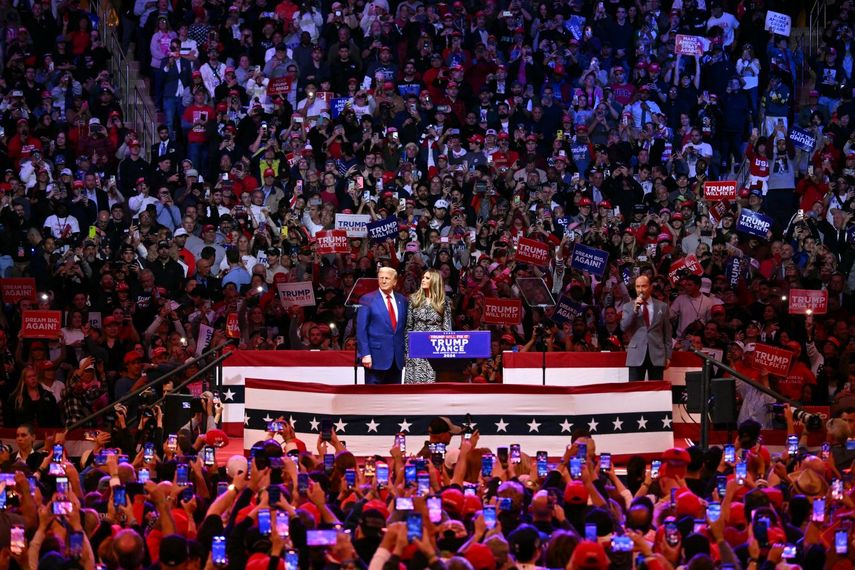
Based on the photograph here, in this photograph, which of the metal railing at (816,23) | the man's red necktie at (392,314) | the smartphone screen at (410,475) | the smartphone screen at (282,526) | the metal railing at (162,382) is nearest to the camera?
the smartphone screen at (282,526)

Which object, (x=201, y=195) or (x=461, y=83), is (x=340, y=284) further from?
(x=461, y=83)

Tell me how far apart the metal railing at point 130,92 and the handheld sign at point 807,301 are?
36.2 ft

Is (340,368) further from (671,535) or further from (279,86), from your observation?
(279,86)

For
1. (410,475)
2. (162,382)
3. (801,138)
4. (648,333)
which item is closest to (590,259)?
(648,333)

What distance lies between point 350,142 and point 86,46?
4797mm

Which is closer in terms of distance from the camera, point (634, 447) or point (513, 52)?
point (634, 447)

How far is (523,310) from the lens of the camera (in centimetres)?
1831

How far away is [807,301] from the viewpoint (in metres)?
17.7

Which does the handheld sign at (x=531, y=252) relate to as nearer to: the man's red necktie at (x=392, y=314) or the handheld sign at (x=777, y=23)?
the man's red necktie at (x=392, y=314)

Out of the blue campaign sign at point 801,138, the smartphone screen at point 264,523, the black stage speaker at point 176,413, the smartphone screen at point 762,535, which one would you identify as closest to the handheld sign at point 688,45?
the blue campaign sign at point 801,138

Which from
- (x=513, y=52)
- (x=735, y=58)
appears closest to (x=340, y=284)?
(x=513, y=52)

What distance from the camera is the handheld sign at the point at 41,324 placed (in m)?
17.0

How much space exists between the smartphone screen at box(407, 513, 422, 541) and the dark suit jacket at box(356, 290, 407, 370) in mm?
6439

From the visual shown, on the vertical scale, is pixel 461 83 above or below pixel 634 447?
above
